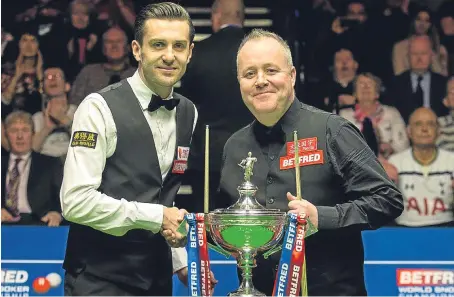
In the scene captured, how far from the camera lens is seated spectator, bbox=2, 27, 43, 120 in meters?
5.54

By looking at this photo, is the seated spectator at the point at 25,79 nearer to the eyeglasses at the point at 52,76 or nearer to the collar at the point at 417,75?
the eyeglasses at the point at 52,76

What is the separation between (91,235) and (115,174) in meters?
0.20

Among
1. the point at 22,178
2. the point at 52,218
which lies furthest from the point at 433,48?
the point at 22,178

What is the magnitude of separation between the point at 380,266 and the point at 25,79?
246 cm

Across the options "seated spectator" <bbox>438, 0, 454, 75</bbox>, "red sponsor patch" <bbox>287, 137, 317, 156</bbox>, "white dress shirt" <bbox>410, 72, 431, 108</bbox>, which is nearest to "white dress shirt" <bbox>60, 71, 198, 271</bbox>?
Answer: "red sponsor patch" <bbox>287, 137, 317, 156</bbox>

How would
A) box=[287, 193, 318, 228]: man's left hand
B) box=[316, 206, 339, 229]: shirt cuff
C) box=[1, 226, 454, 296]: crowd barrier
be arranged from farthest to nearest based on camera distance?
box=[1, 226, 454, 296]: crowd barrier < box=[316, 206, 339, 229]: shirt cuff < box=[287, 193, 318, 228]: man's left hand

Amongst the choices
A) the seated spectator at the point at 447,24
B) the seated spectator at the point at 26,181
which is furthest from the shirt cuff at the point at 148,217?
the seated spectator at the point at 447,24

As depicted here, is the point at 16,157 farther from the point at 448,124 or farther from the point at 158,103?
the point at 158,103

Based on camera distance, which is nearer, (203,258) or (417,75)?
(203,258)

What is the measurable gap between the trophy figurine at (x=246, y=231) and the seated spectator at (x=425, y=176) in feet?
10.3

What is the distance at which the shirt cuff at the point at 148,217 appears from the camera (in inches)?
100

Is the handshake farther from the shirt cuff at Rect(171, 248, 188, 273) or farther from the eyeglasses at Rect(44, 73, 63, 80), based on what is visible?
the eyeglasses at Rect(44, 73, 63, 80)

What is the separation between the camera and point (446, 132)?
5.41m

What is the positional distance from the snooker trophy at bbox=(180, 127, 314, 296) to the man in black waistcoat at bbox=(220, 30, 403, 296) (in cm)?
27
